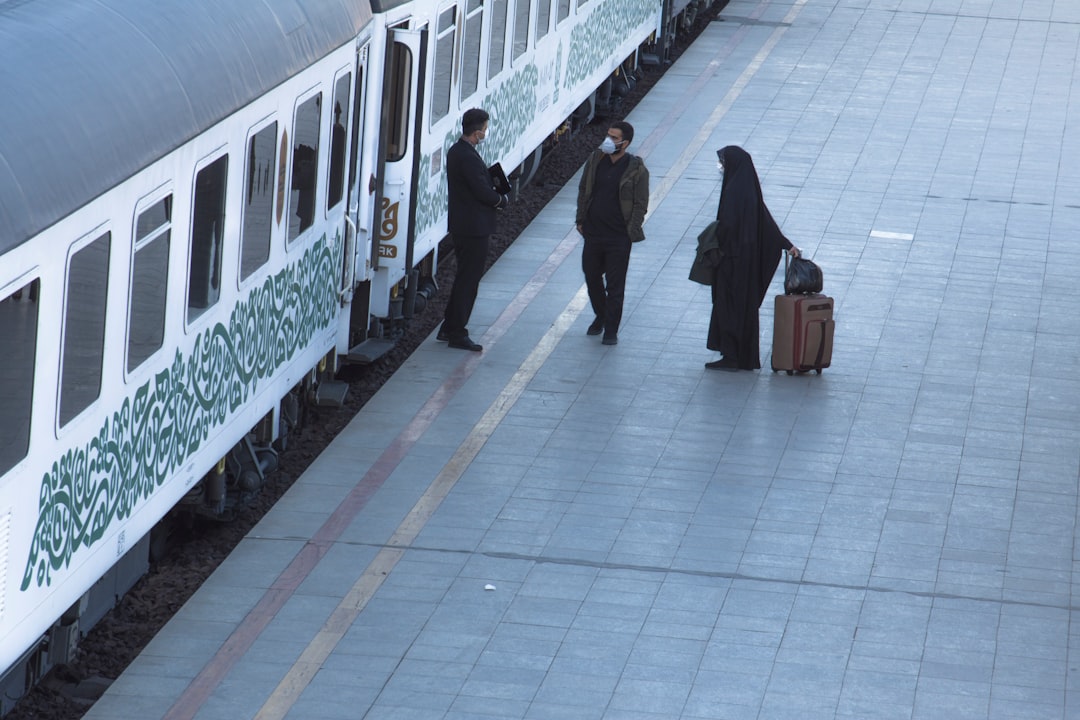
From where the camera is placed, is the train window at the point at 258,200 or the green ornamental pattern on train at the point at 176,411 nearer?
the green ornamental pattern on train at the point at 176,411

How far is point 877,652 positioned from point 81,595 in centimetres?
375

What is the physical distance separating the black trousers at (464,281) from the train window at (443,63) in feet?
3.81

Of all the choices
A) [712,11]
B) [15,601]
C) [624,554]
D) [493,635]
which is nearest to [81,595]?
[15,601]

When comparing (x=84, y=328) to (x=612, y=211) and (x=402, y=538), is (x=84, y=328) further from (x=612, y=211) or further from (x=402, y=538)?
(x=612, y=211)

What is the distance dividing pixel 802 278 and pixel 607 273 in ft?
4.73

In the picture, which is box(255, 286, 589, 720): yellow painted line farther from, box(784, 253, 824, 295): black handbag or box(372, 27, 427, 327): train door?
box(784, 253, 824, 295): black handbag

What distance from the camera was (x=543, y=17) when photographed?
1731cm

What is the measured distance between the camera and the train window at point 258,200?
9.43 metres

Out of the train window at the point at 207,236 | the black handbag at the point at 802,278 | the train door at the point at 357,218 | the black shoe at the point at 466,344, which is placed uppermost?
the train window at the point at 207,236

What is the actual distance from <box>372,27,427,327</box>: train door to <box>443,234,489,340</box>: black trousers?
377 mm

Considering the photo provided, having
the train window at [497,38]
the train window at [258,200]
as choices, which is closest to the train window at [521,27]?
the train window at [497,38]

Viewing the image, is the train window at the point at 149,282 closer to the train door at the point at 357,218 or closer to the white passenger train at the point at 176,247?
the white passenger train at the point at 176,247

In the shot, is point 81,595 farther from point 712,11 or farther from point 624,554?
point 712,11

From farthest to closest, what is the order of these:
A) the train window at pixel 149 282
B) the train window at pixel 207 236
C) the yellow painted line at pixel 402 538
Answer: the train window at pixel 207 236 < the yellow painted line at pixel 402 538 < the train window at pixel 149 282
